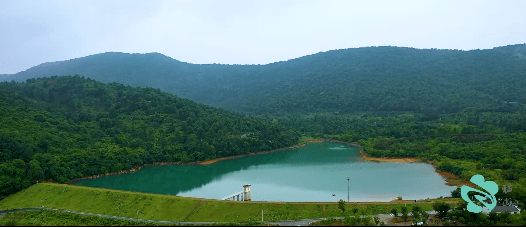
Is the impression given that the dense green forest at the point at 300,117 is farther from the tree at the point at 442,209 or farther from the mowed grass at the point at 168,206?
the tree at the point at 442,209

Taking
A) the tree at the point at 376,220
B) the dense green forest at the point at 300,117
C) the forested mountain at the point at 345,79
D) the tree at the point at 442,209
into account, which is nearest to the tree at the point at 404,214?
the tree at the point at 376,220

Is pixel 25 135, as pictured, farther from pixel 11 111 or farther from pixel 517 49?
pixel 517 49

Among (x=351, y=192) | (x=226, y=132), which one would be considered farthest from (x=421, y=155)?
(x=226, y=132)

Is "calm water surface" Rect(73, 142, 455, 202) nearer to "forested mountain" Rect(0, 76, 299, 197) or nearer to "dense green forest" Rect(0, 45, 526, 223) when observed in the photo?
"forested mountain" Rect(0, 76, 299, 197)

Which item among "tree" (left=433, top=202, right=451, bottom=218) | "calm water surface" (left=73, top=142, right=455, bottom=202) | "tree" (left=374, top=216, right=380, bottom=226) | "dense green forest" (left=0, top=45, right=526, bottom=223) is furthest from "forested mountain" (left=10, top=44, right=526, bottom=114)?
"tree" (left=374, top=216, right=380, bottom=226)

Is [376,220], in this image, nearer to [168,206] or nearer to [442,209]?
[442,209]
